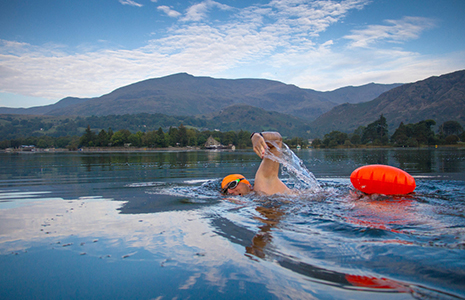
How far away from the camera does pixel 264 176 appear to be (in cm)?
952

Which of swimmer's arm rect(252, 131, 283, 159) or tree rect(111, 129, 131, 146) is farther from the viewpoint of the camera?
tree rect(111, 129, 131, 146)

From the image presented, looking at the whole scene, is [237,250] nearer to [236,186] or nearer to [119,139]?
[236,186]

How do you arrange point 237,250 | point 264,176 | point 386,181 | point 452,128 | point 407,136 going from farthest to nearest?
point 452,128
point 407,136
point 264,176
point 386,181
point 237,250

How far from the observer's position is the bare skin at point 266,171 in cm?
854

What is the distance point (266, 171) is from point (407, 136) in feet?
487

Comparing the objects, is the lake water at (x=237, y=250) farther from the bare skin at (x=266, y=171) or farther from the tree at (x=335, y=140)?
the tree at (x=335, y=140)

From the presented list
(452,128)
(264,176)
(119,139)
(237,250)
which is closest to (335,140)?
(452,128)

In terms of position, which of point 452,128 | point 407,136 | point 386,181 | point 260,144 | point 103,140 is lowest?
point 386,181

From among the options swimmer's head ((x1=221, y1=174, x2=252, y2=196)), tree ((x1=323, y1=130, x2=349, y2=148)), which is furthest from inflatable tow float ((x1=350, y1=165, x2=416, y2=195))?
tree ((x1=323, y1=130, x2=349, y2=148))

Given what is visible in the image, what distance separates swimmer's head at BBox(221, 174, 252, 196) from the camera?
10430mm

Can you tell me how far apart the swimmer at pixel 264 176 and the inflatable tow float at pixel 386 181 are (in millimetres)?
2620

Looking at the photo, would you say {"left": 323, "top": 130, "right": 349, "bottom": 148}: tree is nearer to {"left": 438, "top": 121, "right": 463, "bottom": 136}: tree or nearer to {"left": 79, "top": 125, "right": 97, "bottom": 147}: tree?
{"left": 438, "top": 121, "right": 463, "bottom": 136}: tree

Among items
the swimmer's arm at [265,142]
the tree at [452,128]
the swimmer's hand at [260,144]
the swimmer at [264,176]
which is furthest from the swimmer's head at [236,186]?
the tree at [452,128]

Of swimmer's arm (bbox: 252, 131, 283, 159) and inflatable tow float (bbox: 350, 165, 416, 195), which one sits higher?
swimmer's arm (bbox: 252, 131, 283, 159)
